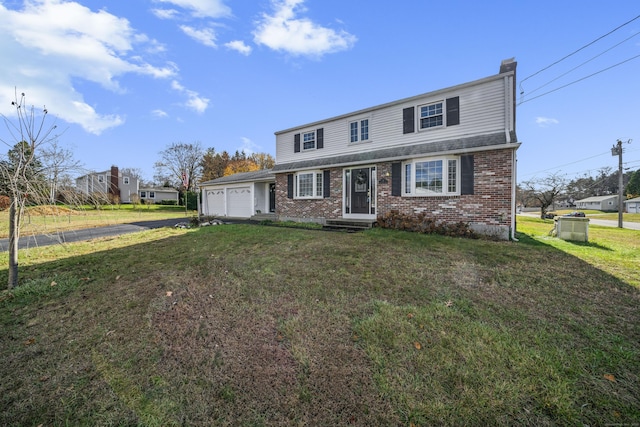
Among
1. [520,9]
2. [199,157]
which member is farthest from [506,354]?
[199,157]

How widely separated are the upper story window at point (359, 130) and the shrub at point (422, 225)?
13.5 ft

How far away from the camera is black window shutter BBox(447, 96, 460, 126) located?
9430 mm

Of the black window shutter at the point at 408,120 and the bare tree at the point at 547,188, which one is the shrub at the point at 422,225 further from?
the bare tree at the point at 547,188

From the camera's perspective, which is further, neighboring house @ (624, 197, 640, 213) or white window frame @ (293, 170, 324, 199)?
neighboring house @ (624, 197, 640, 213)

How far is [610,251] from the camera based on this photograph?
693cm

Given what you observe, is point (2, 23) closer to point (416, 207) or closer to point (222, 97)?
point (222, 97)

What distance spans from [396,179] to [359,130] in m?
3.43

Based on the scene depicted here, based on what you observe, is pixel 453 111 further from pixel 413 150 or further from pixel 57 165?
pixel 57 165

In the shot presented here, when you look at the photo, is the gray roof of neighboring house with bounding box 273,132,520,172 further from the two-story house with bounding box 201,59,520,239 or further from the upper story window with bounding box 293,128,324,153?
the upper story window with bounding box 293,128,324,153

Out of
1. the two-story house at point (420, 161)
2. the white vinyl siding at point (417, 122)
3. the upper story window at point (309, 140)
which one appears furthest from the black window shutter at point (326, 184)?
the upper story window at point (309, 140)

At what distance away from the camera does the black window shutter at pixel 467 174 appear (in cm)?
866

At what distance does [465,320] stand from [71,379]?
175 inches

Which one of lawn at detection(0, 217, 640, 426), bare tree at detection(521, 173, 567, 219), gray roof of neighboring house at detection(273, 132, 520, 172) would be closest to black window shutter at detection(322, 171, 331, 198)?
gray roof of neighboring house at detection(273, 132, 520, 172)

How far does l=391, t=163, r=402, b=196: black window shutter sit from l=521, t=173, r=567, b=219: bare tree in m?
26.6
